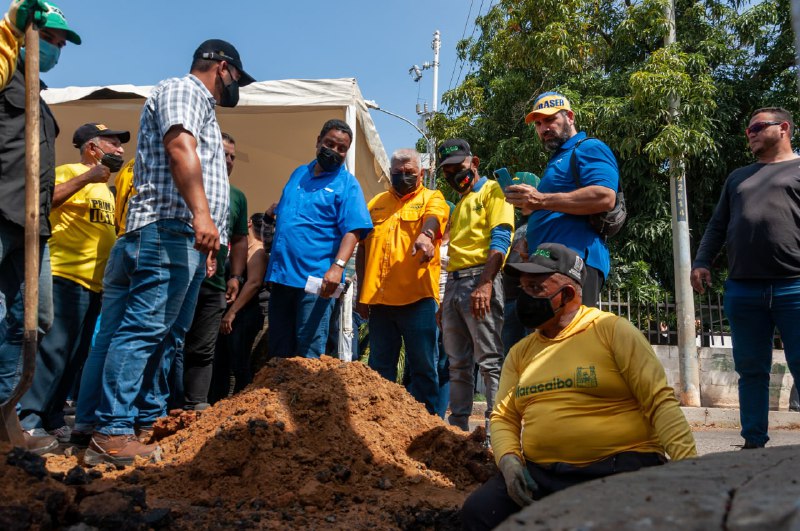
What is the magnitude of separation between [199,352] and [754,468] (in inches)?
163

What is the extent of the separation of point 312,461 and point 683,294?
30.3 feet

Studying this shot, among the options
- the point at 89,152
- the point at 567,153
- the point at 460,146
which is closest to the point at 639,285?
the point at 460,146

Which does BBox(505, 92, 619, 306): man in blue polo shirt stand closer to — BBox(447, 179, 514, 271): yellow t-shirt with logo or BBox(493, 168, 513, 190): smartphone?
BBox(493, 168, 513, 190): smartphone

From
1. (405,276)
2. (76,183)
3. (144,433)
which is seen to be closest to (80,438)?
(144,433)

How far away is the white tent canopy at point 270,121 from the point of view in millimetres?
7195

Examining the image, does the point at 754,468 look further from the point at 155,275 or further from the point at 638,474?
the point at 155,275

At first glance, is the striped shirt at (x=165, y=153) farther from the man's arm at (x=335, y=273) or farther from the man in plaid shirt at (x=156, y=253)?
the man's arm at (x=335, y=273)

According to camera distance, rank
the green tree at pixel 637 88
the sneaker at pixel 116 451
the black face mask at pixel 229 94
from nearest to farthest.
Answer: the sneaker at pixel 116 451 → the black face mask at pixel 229 94 → the green tree at pixel 637 88

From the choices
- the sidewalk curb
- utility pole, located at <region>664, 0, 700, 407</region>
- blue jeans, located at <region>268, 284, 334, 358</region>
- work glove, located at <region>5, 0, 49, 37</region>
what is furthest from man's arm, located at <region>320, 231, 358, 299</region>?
utility pole, located at <region>664, 0, 700, 407</region>

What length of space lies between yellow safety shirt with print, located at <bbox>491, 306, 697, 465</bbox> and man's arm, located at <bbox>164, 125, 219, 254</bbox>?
164 cm

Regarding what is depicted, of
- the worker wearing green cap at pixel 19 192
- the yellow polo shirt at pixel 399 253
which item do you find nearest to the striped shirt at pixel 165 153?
the worker wearing green cap at pixel 19 192

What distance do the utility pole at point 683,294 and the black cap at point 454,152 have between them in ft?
22.6

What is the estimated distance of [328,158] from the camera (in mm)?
4969

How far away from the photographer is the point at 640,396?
246 centimetres
